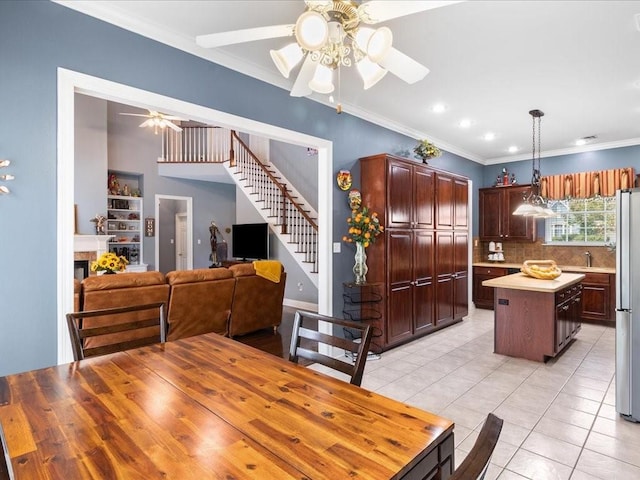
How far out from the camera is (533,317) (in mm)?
3979

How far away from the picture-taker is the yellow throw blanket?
4773 mm

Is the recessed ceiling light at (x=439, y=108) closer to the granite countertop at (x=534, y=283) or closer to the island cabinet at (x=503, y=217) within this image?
the granite countertop at (x=534, y=283)

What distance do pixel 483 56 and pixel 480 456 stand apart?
3.30m

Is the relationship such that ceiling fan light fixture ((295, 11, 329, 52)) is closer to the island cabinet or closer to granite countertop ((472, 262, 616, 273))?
granite countertop ((472, 262, 616, 273))

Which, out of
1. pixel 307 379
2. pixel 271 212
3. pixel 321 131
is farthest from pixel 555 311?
pixel 271 212

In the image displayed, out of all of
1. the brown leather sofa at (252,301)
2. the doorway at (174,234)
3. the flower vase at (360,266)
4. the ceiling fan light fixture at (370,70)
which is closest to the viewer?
the ceiling fan light fixture at (370,70)

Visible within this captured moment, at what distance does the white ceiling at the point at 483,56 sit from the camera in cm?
245

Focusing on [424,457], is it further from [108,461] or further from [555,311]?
[555,311]

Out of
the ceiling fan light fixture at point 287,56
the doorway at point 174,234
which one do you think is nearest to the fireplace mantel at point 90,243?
the doorway at point 174,234

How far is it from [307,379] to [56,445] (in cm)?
84

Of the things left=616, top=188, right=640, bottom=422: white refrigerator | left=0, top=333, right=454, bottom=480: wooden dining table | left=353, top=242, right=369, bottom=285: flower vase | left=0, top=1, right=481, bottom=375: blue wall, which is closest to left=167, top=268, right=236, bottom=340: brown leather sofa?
left=353, top=242, right=369, bottom=285: flower vase

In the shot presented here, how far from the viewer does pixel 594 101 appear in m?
4.10

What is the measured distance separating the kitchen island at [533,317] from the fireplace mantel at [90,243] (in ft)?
20.2

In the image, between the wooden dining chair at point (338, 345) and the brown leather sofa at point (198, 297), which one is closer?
the wooden dining chair at point (338, 345)
